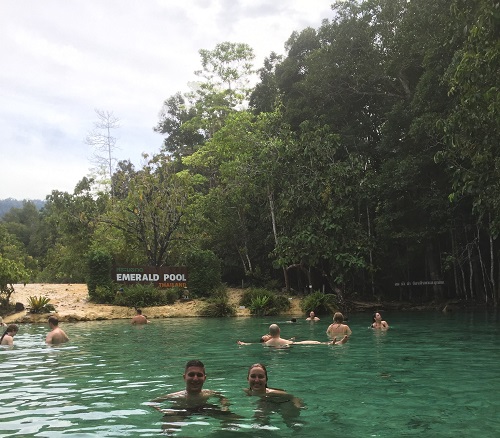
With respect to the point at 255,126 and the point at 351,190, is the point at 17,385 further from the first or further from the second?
the point at 255,126

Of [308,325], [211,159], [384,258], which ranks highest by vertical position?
[211,159]

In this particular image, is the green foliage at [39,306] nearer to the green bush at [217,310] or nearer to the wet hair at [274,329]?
the green bush at [217,310]

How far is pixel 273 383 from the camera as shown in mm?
8750

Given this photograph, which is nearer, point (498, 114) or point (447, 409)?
point (447, 409)

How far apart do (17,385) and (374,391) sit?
599 centimetres

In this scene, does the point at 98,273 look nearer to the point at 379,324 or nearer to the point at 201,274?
the point at 201,274

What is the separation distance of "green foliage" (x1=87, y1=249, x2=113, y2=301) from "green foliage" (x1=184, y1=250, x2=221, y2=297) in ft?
14.4

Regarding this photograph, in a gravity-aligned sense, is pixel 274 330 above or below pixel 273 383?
above

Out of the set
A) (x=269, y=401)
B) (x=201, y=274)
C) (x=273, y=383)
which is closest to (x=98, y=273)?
(x=201, y=274)

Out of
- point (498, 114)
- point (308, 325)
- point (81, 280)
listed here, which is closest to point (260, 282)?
point (308, 325)

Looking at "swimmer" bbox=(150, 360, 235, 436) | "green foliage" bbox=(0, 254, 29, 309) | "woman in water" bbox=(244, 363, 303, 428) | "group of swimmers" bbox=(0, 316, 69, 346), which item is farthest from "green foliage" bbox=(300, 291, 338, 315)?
"swimmer" bbox=(150, 360, 235, 436)

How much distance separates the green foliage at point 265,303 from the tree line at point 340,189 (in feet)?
6.78

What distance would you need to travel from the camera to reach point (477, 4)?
1130 cm

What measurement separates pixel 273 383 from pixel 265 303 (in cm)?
1645
